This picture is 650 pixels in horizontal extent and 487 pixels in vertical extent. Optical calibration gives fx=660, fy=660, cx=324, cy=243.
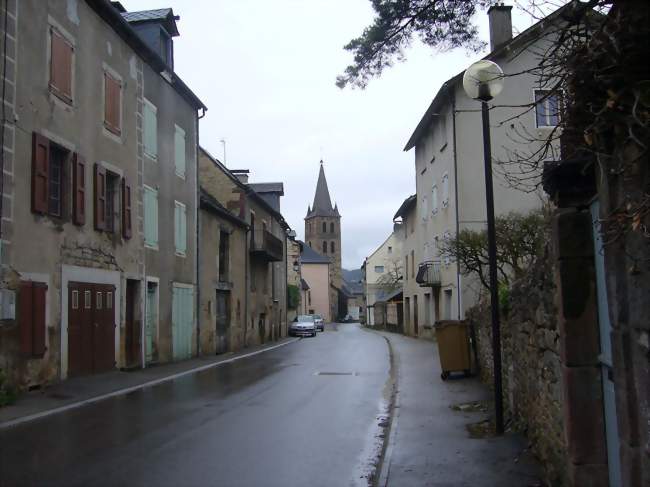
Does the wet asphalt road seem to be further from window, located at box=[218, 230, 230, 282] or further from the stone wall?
window, located at box=[218, 230, 230, 282]

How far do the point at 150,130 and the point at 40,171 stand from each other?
6.88m

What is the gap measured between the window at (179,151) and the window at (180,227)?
114cm

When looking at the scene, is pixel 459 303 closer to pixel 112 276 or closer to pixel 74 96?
pixel 112 276

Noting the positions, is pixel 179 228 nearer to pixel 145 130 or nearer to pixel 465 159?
pixel 145 130

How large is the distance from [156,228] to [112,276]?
3603 mm

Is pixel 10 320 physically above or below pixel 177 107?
below

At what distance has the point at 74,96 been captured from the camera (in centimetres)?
1470

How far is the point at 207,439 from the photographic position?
8.21 meters

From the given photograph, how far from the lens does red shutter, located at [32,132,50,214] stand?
12758 mm

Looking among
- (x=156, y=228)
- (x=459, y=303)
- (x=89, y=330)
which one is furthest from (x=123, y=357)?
(x=459, y=303)

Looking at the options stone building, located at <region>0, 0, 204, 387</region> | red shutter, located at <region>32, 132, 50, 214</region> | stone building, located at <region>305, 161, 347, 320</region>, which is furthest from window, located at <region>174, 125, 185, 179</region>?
stone building, located at <region>305, 161, 347, 320</region>

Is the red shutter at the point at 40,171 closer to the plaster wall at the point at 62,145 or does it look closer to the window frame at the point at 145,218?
the plaster wall at the point at 62,145

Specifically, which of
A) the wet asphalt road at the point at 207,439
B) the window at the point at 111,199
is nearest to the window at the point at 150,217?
the window at the point at 111,199

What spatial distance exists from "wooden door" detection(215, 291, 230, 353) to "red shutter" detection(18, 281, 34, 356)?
46.4 feet
